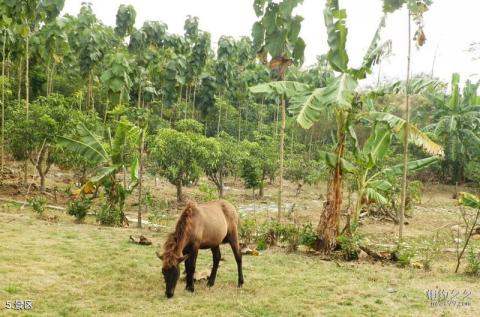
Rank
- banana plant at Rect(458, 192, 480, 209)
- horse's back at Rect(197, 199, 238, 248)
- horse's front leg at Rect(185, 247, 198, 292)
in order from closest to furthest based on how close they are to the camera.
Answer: horse's front leg at Rect(185, 247, 198, 292) < horse's back at Rect(197, 199, 238, 248) < banana plant at Rect(458, 192, 480, 209)

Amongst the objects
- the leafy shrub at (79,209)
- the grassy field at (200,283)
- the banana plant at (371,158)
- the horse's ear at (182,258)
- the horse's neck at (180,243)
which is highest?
the banana plant at (371,158)

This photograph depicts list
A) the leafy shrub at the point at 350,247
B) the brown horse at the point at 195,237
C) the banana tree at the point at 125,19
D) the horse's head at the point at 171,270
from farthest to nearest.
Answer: the banana tree at the point at 125,19
the leafy shrub at the point at 350,247
the brown horse at the point at 195,237
the horse's head at the point at 171,270

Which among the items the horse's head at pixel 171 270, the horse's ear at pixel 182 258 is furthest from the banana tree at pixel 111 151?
the horse's head at pixel 171 270

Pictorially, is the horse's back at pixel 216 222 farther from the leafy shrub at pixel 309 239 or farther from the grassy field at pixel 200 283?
the leafy shrub at pixel 309 239

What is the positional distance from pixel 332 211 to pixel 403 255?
6.55ft

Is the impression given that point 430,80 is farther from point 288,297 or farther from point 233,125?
point 233,125

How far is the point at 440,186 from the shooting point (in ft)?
118

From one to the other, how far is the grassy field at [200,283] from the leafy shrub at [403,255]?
35 cm

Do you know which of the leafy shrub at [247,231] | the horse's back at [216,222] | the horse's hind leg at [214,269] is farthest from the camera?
the leafy shrub at [247,231]

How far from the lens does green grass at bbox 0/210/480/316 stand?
6949 mm

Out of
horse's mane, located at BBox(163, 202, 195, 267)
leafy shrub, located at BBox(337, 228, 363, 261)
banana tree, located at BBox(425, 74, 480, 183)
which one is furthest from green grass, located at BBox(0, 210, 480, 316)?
banana tree, located at BBox(425, 74, 480, 183)

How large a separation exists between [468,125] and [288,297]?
76.6 feet

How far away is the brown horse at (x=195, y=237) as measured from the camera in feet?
23.6

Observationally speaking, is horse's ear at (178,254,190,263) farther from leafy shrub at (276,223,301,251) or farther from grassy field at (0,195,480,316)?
leafy shrub at (276,223,301,251)
